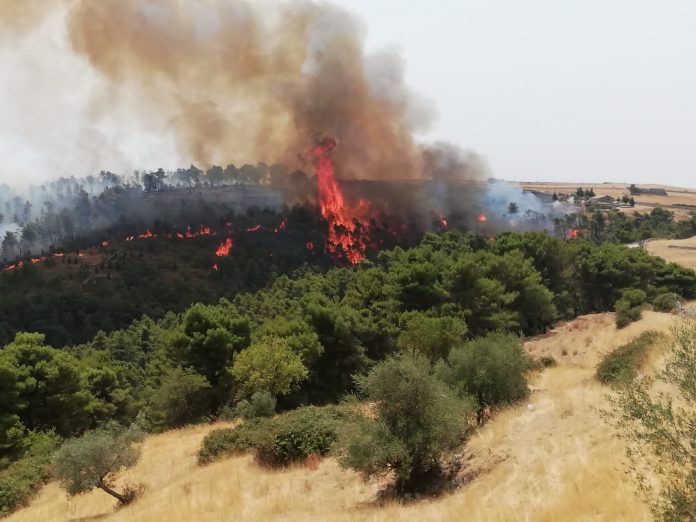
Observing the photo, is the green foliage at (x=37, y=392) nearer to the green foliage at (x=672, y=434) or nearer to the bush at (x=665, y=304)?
the green foliage at (x=672, y=434)

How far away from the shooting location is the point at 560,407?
64.2 feet

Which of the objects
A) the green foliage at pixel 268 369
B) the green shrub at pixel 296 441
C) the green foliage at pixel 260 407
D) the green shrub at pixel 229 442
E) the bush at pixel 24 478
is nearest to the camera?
the green shrub at pixel 296 441

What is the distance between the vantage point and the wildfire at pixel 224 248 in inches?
5704

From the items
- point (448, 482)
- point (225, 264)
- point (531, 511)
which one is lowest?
point (225, 264)

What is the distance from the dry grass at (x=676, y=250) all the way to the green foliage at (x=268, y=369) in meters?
85.1

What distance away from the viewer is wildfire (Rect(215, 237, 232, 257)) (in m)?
145

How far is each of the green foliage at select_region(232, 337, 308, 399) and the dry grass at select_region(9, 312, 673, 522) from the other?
20.9 feet

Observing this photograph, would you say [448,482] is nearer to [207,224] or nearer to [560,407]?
[560,407]

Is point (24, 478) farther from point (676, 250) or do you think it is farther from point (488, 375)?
point (676, 250)

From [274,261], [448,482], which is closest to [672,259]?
[274,261]

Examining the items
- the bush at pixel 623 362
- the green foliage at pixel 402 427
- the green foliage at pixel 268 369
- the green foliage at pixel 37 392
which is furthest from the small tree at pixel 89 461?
the bush at pixel 623 362

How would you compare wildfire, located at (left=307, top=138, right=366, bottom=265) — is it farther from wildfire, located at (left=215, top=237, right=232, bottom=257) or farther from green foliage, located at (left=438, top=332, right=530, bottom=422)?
green foliage, located at (left=438, top=332, right=530, bottom=422)

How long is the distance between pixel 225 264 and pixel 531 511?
126423 mm

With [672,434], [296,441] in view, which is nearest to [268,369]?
[296,441]
